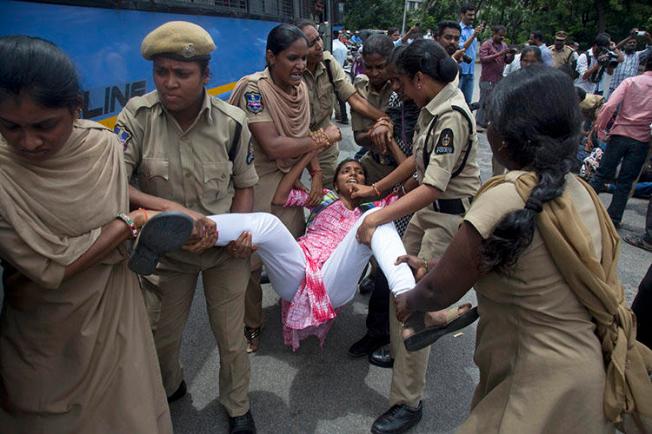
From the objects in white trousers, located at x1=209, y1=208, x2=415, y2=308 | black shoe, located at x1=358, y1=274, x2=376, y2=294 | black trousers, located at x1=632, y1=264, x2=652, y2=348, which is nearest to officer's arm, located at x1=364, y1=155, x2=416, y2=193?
white trousers, located at x1=209, y1=208, x2=415, y2=308

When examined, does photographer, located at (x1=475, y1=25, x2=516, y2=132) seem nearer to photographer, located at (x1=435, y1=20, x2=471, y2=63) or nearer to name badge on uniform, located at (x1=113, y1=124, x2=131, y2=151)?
photographer, located at (x1=435, y1=20, x2=471, y2=63)

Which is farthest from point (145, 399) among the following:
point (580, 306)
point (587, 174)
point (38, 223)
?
point (587, 174)

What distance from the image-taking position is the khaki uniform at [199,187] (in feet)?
6.24

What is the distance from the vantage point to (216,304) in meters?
2.14

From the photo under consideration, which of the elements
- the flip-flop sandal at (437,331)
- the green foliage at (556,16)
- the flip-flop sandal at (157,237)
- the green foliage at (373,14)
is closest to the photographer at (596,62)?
the flip-flop sandal at (437,331)

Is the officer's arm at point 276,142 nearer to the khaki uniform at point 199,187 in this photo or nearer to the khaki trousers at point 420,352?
the khaki uniform at point 199,187

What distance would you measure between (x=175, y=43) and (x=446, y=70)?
1160 mm

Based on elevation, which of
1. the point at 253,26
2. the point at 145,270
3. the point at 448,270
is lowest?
the point at 145,270

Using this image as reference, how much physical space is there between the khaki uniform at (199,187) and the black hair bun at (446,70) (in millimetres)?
909

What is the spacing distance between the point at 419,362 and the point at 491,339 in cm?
83

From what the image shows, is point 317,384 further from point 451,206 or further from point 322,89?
point 322,89

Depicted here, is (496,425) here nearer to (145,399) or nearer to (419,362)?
(419,362)

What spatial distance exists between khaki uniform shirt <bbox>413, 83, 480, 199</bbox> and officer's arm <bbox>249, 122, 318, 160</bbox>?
2.23 feet

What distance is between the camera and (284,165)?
274 centimetres
